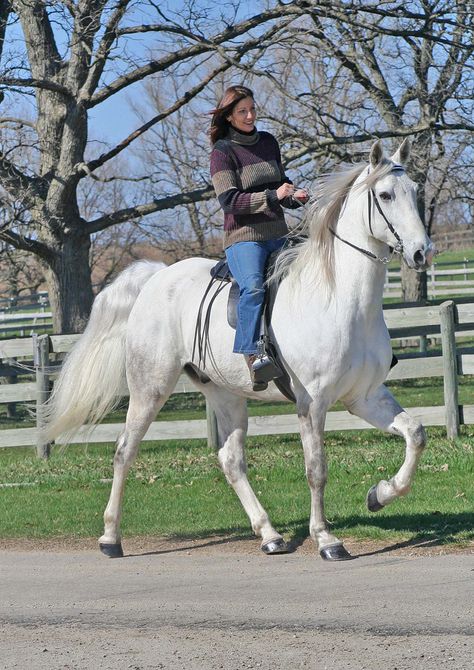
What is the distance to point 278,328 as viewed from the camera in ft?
22.5

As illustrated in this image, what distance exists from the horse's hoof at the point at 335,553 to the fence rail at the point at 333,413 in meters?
5.50

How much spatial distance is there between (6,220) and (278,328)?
10.00m

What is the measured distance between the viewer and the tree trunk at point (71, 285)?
16797mm

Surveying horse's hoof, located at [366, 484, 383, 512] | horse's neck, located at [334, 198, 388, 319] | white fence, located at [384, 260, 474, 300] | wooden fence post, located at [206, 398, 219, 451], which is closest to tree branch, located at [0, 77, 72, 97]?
wooden fence post, located at [206, 398, 219, 451]

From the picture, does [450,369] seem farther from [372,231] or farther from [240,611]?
[240,611]

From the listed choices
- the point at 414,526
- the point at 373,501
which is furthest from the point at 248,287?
the point at 414,526

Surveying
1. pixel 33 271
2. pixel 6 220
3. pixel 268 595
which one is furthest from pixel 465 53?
pixel 33 271

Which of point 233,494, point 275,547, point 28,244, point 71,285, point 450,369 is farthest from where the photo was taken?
point 71,285

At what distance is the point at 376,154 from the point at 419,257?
806mm

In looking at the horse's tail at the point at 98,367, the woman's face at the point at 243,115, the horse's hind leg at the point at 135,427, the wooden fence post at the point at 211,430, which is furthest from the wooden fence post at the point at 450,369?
the woman's face at the point at 243,115

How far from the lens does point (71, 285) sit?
1702 cm

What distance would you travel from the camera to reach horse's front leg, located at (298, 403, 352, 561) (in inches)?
262

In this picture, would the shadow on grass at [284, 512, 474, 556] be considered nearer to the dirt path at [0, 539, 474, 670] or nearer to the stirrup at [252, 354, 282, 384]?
the dirt path at [0, 539, 474, 670]

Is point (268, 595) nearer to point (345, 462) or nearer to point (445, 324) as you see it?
point (345, 462)
